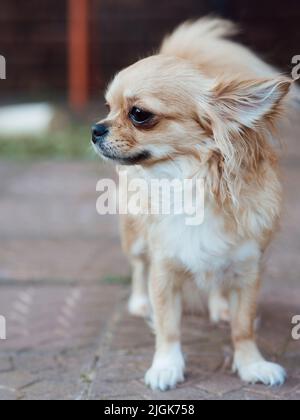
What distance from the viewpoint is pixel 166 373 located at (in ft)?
9.11

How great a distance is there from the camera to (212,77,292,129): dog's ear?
2.55m

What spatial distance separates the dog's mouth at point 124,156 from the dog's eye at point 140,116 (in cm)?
11

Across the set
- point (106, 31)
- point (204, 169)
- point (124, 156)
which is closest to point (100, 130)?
point (124, 156)

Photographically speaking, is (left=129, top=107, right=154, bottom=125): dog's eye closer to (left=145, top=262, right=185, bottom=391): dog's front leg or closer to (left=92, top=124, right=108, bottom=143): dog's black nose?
(left=92, top=124, right=108, bottom=143): dog's black nose

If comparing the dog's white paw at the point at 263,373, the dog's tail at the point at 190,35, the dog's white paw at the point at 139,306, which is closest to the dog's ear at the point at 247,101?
the dog's tail at the point at 190,35

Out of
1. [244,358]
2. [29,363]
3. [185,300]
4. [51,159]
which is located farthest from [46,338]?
[51,159]

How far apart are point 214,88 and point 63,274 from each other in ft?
5.72

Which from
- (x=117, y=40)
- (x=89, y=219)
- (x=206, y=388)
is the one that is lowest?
(x=206, y=388)

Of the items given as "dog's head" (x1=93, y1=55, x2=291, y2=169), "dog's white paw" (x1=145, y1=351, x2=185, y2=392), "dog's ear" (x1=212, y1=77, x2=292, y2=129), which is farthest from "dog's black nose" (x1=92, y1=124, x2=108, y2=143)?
"dog's white paw" (x1=145, y1=351, x2=185, y2=392)

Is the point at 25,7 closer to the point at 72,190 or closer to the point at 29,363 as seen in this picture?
the point at 72,190

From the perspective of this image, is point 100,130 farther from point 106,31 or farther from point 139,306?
point 106,31

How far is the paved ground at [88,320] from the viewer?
2799mm

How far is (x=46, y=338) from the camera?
326cm

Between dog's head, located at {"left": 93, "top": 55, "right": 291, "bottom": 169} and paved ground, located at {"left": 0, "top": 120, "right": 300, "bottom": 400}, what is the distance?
2.88 ft
